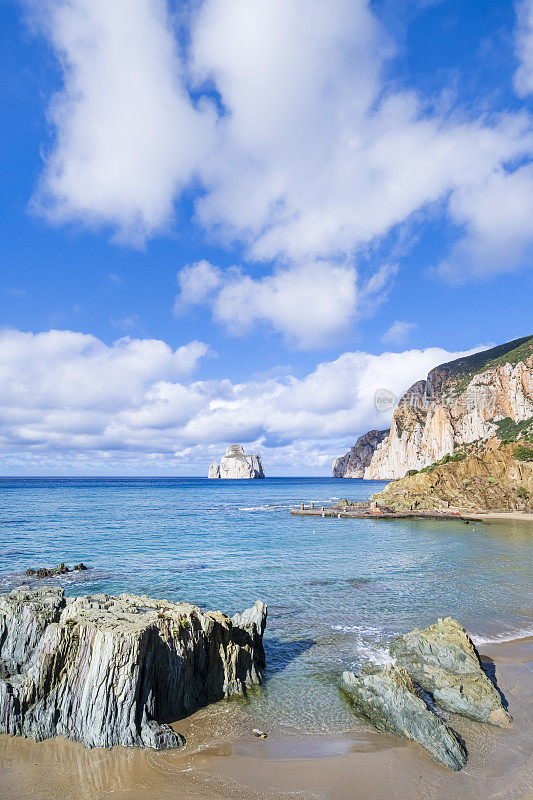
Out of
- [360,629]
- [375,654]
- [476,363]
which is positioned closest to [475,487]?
[360,629]

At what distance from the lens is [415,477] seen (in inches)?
3374

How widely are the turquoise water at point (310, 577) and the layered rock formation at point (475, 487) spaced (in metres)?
16.2

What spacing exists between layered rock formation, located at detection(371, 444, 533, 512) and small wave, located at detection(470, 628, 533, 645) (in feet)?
187

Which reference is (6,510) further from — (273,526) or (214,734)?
(214,734)

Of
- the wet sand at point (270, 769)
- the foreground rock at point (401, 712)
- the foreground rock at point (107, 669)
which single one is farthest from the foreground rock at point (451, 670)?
the foreground rock at point (107, 669)

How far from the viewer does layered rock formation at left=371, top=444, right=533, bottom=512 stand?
7075cm

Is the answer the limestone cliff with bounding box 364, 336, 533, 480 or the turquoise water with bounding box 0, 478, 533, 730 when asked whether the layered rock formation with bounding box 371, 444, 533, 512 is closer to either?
the turquoise water with bounding box 0, 478, 533, 730

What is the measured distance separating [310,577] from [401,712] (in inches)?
676

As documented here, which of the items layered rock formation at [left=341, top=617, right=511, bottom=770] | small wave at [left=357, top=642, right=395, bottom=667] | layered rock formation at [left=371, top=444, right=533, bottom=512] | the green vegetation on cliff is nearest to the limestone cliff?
the green vegetation on cliff

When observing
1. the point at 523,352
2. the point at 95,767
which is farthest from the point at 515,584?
the point at 523,352

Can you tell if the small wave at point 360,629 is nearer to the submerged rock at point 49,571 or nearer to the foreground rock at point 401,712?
the foreground rock at point 401,712

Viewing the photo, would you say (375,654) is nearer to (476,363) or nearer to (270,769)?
(270,769)

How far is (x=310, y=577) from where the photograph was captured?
2742cm

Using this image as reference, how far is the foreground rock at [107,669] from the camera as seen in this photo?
9852 millimetres
